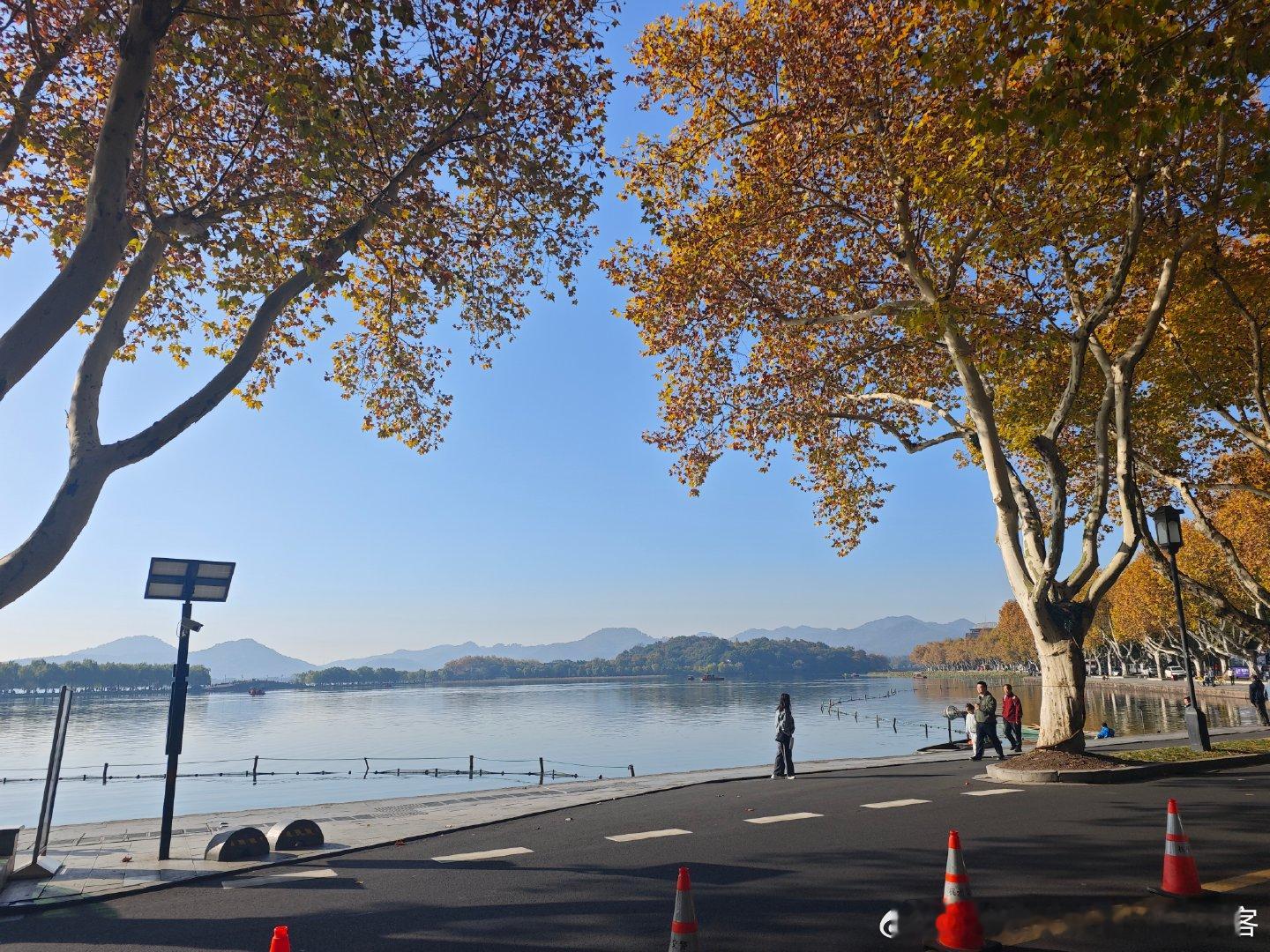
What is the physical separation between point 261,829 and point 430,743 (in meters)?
74.0

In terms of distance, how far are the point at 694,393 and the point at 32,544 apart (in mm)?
16549

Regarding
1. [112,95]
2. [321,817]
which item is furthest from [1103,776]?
[112,95]

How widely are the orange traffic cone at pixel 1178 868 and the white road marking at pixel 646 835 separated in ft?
16.6

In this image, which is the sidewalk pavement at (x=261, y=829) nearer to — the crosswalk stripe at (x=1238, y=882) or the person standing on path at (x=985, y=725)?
the person standing on path at (x=985, y=725)

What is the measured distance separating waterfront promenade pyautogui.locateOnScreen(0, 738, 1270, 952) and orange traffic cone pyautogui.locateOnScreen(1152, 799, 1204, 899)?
8.7 inches

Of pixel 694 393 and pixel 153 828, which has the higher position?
pixel 694 393

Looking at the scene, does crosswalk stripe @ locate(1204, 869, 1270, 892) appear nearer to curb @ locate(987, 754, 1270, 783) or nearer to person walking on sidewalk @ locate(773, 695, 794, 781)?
curb @ locate(987, 754, 1270, 783)

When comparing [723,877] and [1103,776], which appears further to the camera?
[1103,776]

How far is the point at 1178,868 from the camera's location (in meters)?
6.57

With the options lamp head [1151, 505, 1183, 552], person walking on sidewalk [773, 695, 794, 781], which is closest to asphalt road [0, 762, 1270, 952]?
person walking on sidewalk [773, 695, 794, 781]

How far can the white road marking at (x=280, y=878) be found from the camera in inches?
316

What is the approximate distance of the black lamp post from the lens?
17016 millimetres

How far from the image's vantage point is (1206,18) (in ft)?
26.5

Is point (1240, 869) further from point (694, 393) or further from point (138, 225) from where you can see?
point (694, 393)
